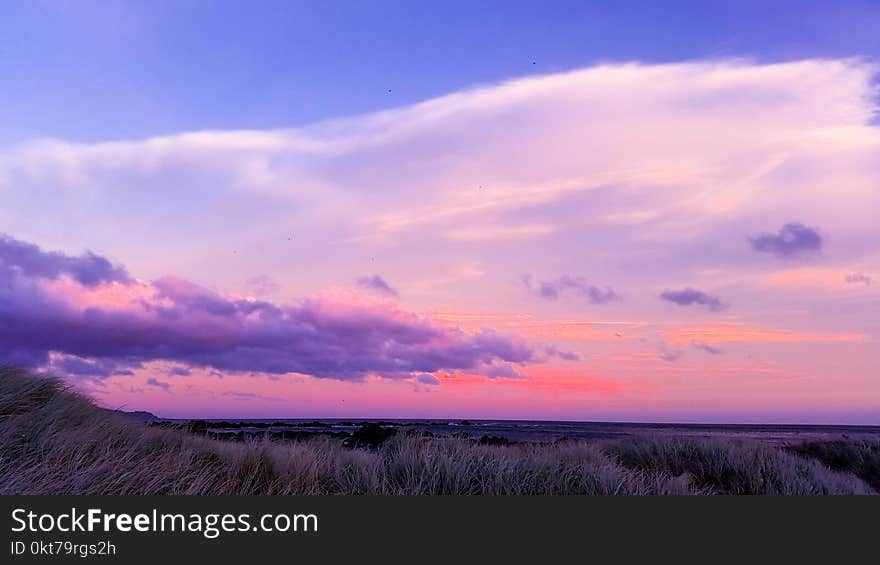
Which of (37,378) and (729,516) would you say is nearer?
(729,516)

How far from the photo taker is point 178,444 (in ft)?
40.9

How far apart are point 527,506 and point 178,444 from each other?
249 inches

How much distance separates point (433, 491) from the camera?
1105cm

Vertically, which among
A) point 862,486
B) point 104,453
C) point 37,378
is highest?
point 37,378

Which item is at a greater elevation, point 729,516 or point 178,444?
point 178,444

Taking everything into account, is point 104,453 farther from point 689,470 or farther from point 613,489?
point 689,470

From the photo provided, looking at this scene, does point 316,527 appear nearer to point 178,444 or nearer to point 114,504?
point 114,504

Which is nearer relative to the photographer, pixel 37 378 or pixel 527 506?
pixel 527 506

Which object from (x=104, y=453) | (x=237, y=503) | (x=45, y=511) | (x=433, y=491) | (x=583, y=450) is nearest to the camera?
(x=45, y=511)

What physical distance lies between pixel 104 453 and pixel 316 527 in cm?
378

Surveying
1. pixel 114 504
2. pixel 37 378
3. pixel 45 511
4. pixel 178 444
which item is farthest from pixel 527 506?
pixel 37 378

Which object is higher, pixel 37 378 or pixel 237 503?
pixel 37 378

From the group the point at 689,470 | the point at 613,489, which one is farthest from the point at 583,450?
the point at 613,489

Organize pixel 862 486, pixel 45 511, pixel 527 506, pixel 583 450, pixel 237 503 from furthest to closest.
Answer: pixel 862 486
pixel 583 450
pixel 527 506
pixel 237 503
pixel 45 511
